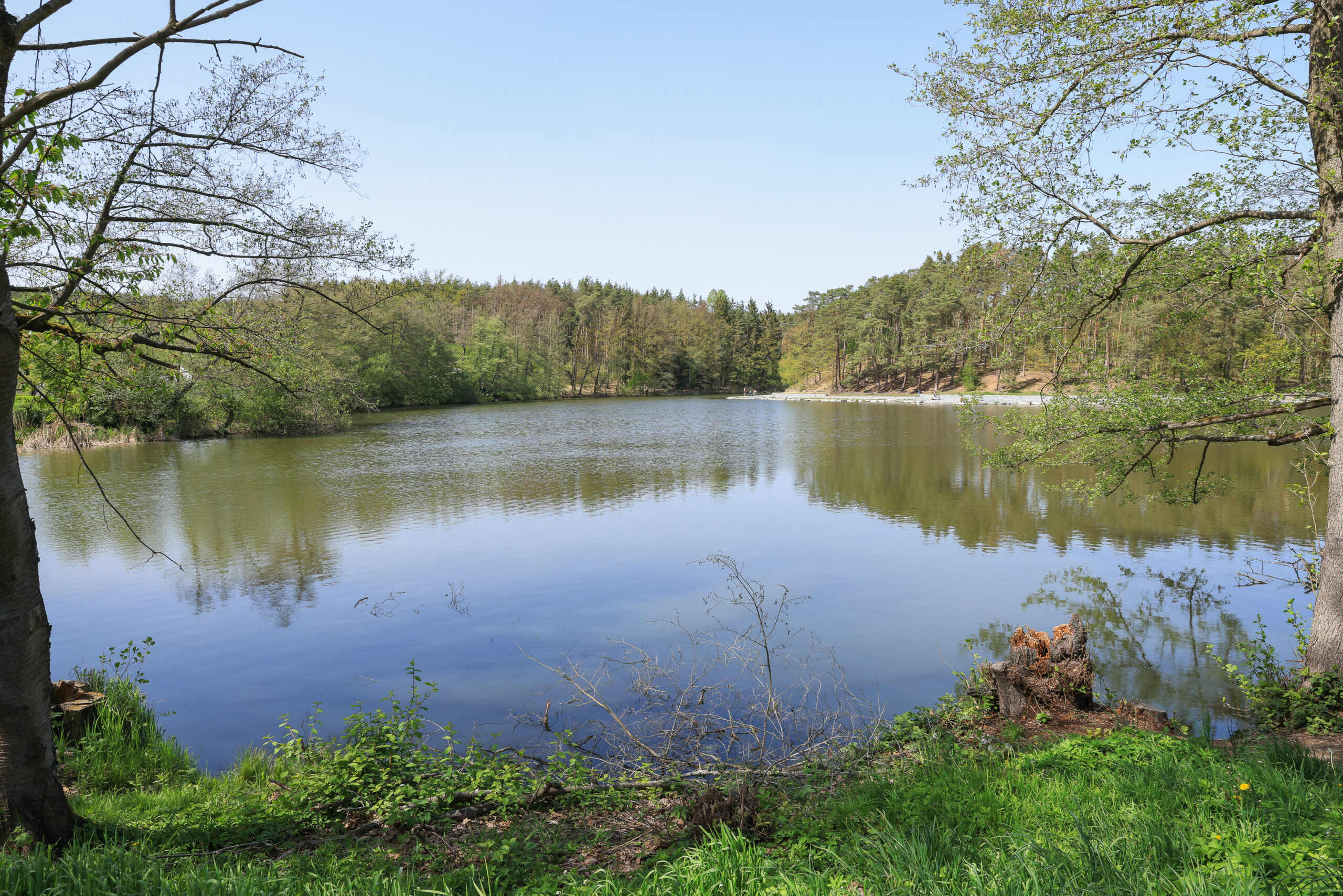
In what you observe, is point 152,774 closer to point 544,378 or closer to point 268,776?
point 268,776

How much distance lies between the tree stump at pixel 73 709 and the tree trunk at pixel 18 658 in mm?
2146

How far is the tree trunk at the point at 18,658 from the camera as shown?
3.42 meters

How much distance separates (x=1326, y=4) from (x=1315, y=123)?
0.84 metres

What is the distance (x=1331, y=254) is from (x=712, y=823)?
6.32 meters

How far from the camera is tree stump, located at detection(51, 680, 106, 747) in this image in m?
5.37

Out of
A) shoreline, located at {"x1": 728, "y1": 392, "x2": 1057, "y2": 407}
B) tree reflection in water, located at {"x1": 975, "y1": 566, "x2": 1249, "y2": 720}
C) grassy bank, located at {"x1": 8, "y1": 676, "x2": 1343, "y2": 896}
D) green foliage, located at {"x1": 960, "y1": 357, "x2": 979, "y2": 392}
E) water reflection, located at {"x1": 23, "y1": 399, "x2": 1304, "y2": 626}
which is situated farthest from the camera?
green foliage, located at {"x1": 960, "y1": 357, "x2": 979, "y2": 392}

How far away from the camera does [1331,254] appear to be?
18.7 ft

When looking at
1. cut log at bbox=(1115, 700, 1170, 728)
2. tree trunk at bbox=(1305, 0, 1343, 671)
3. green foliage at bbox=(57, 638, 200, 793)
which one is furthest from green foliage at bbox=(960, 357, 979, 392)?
green foliage at bbox=(57, 638, 200, 793)

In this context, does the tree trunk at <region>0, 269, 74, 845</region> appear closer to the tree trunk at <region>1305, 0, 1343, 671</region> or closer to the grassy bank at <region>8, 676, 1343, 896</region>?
the grassy bank at <region>8, 676, 1343, 896</region>

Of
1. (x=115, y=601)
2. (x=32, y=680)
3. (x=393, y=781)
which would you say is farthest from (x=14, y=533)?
(x=115, y=601)

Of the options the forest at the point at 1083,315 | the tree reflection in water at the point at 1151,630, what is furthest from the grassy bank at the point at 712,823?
the forest at the point at 1083,315

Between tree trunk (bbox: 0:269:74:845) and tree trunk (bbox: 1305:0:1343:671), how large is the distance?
8.27 m

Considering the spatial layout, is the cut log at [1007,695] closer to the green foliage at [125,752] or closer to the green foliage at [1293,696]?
the green foliage at [1293,696]

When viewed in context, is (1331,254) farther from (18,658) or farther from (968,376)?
(968,376)
